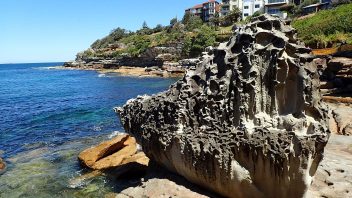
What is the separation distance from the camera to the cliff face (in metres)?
9.17

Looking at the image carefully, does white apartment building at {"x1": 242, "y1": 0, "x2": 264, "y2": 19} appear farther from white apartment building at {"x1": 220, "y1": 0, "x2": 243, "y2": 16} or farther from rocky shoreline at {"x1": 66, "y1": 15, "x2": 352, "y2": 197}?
rocky shoreline at {"x1": 66, "y1": 15, "x2": 352, "y2": 197}

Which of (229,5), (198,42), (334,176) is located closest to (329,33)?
(198,42)

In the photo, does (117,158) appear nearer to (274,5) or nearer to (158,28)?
(274,5)

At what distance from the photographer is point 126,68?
91562 millimetres

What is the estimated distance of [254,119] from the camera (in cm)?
969

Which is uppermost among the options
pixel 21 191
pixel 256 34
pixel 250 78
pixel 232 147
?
pixel 256 34

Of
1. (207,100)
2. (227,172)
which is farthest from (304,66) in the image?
(227,172)

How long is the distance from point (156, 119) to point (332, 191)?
554 cm

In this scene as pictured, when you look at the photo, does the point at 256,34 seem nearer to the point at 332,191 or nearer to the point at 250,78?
the point at 250,78

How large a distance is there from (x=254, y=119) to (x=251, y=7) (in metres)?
98.4

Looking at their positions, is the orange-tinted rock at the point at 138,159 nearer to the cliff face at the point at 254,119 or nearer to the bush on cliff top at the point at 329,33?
the cliff face at the point at 254,119

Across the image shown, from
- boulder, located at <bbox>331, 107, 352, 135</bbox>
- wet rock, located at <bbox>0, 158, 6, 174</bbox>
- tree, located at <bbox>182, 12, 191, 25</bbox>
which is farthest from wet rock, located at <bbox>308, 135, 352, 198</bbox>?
tree, located at <bbox>182, 12, 191, 25</bbox>

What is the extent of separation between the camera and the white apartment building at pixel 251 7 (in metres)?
102

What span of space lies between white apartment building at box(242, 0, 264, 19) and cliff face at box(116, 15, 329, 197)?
9596 cm
